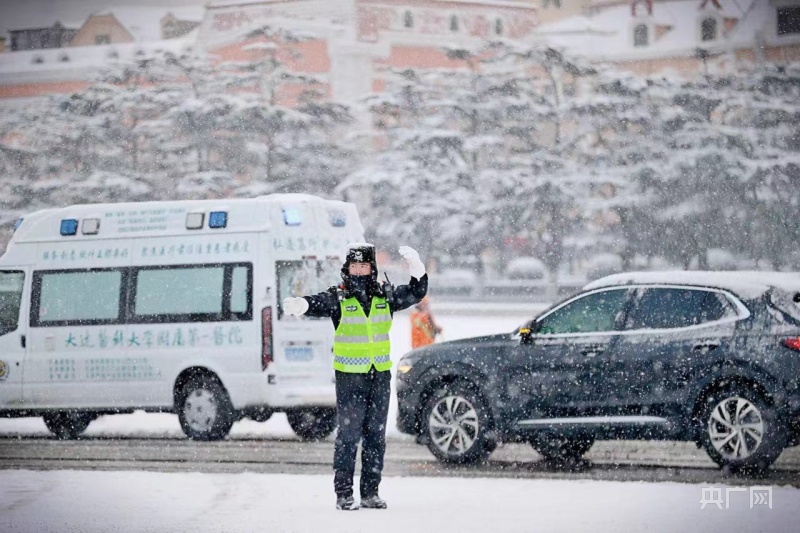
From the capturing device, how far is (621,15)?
8344 centimetres

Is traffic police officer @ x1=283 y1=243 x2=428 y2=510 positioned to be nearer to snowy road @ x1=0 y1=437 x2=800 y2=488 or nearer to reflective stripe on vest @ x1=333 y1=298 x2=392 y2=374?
reflective stripe on vest @ x1=333 y1=298 x2=392 y2=374

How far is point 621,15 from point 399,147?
100 ft

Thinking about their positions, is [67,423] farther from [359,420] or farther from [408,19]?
[408,19]

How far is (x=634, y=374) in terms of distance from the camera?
11680 mm

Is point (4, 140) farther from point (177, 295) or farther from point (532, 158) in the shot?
point (177, 295)

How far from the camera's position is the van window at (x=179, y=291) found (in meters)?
15.2

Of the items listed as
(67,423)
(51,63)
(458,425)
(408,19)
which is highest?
(408,19)

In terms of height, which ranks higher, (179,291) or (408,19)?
(408,19)

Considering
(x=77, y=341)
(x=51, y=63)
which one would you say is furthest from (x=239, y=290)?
(x=51, y=63)

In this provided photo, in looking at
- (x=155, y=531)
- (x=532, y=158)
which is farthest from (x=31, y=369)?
(x=532, y=158)

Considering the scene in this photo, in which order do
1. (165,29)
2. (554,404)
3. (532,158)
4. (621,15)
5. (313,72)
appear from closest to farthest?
1. (554,404)
2. (532,158)
3. (313,72)
4. (621,15)
5. (165,29)

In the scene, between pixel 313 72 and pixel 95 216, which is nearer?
pixel 95 216

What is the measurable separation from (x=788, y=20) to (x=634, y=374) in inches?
2599

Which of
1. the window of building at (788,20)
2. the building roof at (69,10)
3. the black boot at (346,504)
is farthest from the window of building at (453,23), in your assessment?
the black boot at (346,504)
